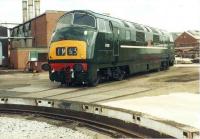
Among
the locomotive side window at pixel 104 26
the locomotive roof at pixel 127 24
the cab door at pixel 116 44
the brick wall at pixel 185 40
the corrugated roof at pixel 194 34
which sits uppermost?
the corrugated roof at pixel 194 34

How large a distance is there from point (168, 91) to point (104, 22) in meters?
4.82

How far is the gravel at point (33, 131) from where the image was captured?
334 inches

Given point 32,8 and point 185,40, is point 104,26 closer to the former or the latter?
point 32,8

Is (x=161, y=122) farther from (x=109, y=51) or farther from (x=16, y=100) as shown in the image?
(x=109, y=51)

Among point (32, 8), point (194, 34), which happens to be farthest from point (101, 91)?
point (194, 34)

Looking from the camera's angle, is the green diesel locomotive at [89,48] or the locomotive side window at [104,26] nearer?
the green diesel locomotive at [89,48]

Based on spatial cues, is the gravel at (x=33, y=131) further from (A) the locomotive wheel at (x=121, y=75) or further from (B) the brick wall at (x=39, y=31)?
(B) the brick wall at (x=39, y=31)

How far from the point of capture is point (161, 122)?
8008mm

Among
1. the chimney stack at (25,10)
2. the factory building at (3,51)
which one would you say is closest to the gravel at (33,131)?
the factory building at (3,51)

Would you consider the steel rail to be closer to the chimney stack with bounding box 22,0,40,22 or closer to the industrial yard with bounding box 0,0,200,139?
the industrial yard with bounding box 0,0,200,139

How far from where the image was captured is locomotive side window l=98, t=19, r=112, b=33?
1712 centimetres

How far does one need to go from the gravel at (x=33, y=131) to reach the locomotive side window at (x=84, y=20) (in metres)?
7.42

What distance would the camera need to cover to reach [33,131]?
9023 millimetres

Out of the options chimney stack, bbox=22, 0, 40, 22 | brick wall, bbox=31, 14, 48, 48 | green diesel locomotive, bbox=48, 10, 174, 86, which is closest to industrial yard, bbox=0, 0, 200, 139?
green diesel locomotive, bbox=48, 10, 174, 86
